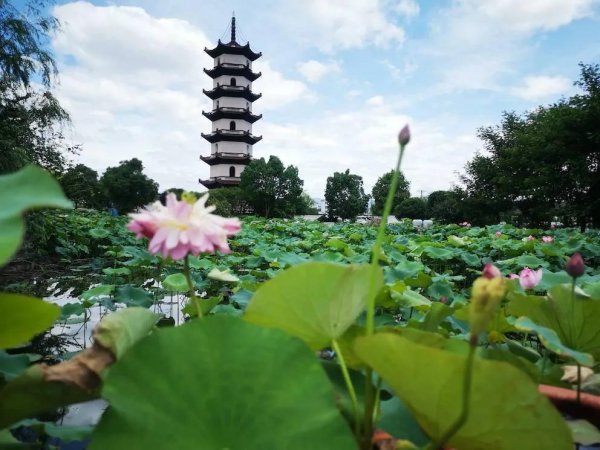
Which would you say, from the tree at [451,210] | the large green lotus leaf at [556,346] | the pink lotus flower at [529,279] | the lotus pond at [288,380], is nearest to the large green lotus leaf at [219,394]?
the lotus pond at [288,380]

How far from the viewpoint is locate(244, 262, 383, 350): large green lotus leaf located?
1.37 ft

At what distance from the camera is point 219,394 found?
1.22 feet

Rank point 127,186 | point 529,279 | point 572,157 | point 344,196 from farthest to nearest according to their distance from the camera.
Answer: point 344,196 → point 127,186 → point 572,157 → point 529,279

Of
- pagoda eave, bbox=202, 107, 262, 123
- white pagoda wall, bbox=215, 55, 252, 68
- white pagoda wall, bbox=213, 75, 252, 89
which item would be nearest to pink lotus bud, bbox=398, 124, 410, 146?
pagoda eave, bbox=202, 107, 262, 123

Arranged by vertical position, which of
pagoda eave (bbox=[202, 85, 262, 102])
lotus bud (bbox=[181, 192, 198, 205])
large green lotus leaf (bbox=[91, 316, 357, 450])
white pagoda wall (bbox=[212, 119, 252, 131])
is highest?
pagoda eave (bbox=[202, 85, 262, 102])

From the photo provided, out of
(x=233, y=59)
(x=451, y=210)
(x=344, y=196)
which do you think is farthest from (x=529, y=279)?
(x=344, y=196)

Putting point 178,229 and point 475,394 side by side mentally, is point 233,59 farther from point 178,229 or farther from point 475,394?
point 475,394

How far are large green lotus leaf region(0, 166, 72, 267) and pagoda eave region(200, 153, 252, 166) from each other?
84.1 feet

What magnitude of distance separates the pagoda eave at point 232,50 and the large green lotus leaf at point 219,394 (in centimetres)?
2658

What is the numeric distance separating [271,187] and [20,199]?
23.2 metres

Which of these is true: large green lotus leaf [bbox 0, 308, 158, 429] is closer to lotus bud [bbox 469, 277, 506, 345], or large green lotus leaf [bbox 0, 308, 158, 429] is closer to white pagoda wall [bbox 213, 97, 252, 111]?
lotus bud [bbox 469, 277, 506, 345]

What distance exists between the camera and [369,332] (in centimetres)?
41

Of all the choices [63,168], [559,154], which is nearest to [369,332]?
[63,168]

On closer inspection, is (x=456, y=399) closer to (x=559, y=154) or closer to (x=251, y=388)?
(x=251, y=388)
